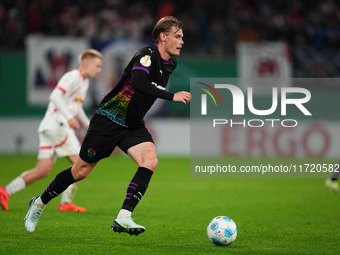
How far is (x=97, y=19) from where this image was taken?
22.6 metres

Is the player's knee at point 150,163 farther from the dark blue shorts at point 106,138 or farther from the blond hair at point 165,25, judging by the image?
the blond hair at point 165,25

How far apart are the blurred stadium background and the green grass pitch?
5.46m

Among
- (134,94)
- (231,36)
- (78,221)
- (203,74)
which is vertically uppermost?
(231,36)

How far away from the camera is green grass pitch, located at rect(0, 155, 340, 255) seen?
640cm

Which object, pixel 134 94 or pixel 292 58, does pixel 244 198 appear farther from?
pixel 292 58

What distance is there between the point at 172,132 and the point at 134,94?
1486 centimetres

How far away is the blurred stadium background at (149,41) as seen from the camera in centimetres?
2111

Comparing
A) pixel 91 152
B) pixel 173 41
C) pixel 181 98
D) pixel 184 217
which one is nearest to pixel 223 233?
pixel 181 98

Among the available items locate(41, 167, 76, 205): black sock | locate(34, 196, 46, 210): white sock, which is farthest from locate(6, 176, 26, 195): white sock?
locate(41, 167, 76, 205): black sock

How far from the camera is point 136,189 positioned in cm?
630

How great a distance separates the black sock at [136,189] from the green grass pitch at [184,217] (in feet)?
1.45

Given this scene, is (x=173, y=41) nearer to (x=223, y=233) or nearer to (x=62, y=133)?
(x=223, y=233)

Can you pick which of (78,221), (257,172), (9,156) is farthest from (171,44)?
(9,156)

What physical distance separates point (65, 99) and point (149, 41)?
41.3 feet
